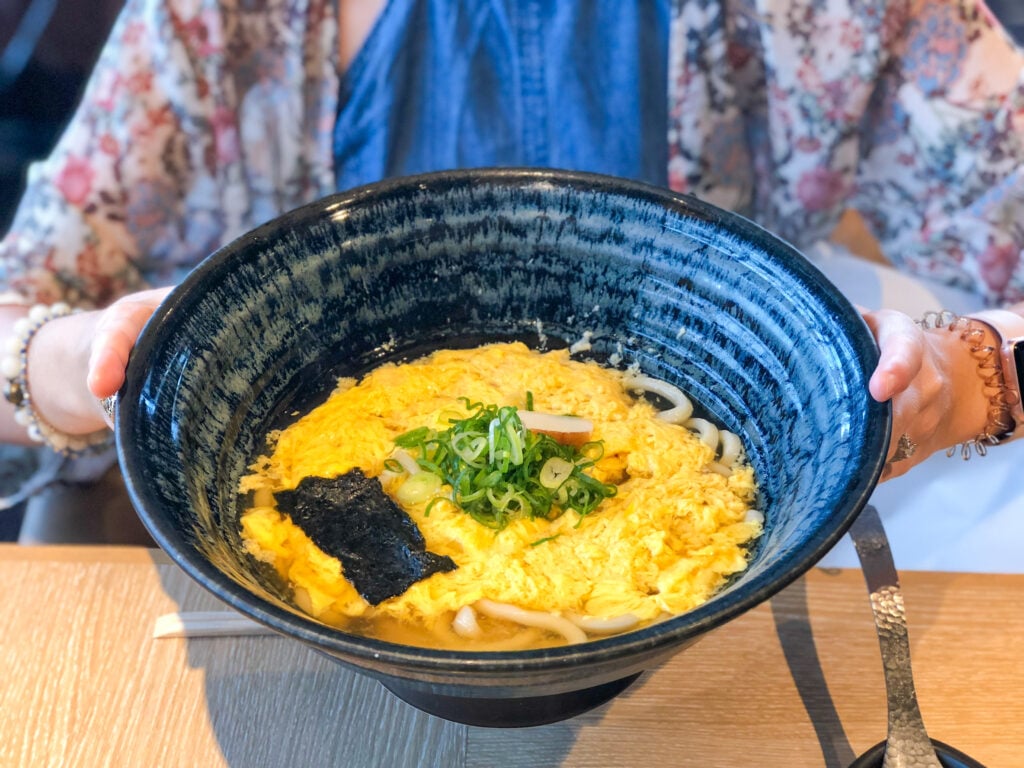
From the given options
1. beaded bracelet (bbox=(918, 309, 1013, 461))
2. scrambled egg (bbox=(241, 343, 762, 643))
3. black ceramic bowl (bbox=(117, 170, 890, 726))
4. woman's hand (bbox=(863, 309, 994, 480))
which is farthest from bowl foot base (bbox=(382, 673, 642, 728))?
beaded bracelet (bbox=(918, 309, 1013, 461))

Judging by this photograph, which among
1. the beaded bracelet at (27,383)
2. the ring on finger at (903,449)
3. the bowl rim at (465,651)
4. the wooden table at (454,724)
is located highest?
the bowl rim at (465,651)

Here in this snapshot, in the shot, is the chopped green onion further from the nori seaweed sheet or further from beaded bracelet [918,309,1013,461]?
beaded bracelet [918,309,1013,461]

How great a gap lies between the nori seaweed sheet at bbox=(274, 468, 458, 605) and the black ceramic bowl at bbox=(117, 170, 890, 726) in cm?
10

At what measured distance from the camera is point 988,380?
1.38 metres

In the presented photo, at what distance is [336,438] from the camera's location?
1218 mm

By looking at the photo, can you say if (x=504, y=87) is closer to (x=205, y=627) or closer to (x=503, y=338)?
(x=503, y=338)

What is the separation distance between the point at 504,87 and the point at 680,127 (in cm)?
42

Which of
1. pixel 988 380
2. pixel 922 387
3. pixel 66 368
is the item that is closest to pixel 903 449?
pixel 922 387

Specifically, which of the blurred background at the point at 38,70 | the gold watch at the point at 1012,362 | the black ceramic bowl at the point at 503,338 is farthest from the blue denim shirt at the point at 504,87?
the blurred background at the point at 38,70

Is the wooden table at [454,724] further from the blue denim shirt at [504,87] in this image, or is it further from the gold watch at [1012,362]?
the blue denim shirt at [504,87]

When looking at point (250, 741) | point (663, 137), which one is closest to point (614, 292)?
point (663, 137)

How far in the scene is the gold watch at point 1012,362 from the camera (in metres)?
1.36

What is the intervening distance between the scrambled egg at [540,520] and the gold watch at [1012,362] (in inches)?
22.1

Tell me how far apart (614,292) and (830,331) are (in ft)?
1.29
